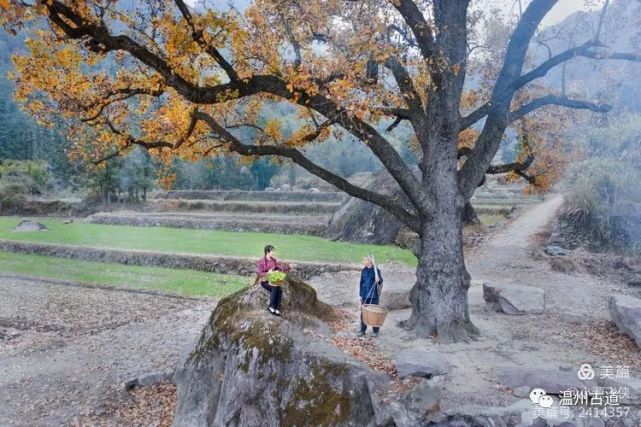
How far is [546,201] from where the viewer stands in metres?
38.2

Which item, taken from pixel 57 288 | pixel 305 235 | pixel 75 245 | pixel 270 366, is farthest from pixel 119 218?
pixel 270 366

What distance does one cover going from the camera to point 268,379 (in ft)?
23.3

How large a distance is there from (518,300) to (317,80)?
22.1ft

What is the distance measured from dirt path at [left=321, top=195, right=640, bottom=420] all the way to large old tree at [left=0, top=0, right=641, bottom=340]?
0.86 m

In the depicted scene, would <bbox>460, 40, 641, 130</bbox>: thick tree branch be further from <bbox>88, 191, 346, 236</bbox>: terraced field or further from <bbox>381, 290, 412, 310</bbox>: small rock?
<bbox>88, 191, 346, 236</bbox>: terraced field

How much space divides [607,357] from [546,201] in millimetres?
32429

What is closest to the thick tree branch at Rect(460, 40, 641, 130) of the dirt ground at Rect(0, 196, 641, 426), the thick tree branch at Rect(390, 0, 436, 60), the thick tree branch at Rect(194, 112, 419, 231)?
the thick tree branch at Rect(390, 0, 436, 60)

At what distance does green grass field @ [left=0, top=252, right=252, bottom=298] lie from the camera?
17.1 m

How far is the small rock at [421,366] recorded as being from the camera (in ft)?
23.3

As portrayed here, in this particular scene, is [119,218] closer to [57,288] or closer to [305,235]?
[305,235]

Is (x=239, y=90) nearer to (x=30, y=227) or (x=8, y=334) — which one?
(x=8, y=334)

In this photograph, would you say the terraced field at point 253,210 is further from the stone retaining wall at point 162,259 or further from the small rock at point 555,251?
the small rock at point 555,251

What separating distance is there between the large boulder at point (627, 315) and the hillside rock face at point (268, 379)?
17.1 ft

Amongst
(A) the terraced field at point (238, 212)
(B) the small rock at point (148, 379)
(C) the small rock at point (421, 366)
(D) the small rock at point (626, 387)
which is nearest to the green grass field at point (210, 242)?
(A) the terraced field at point (238, 212)
